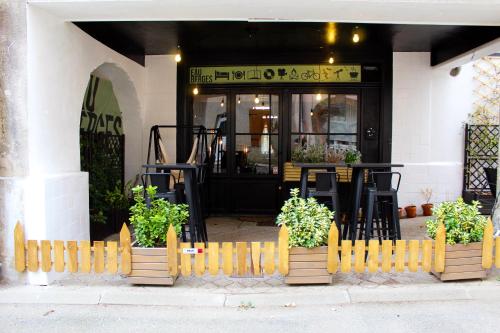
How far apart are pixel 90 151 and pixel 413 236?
4922 mm

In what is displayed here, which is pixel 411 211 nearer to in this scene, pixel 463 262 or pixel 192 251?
pixel 463 262

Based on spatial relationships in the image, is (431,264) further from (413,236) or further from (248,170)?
(248,170)

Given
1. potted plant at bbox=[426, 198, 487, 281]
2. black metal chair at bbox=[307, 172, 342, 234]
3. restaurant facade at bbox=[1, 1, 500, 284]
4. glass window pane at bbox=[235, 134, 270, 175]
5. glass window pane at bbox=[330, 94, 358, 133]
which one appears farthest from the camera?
glass window pane at bbox=[235, 134, 270, 175]

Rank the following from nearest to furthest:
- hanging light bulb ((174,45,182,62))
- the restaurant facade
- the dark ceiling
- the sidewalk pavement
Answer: the sidewalk pavement
the dark ceiling
hanging light bulb ((174,45,182,62))
the restaurant facade

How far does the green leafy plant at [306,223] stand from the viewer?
3977 millimetres

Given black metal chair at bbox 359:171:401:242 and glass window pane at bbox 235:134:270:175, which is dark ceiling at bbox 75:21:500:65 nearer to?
glass window pane at bbox 235:134:270:175

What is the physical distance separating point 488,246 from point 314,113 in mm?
4155

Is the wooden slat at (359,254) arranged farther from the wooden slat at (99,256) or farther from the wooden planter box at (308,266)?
the wooden slat at (99,256)

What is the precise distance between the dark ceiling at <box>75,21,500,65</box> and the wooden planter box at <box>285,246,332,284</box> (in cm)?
326

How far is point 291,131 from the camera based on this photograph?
771 cm

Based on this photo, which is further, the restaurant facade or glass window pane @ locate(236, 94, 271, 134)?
glass window pane @ locate(236, 94, 271, 134)

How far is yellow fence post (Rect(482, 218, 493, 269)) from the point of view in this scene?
4100 mm

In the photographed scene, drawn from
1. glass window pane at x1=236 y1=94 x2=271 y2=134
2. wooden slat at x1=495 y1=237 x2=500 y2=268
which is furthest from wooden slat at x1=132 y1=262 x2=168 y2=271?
glass window pane at x1=236 y1=94 x2=271 y2=134

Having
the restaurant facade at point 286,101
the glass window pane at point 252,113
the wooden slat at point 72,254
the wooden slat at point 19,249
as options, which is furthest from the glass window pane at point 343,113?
the wooden slat at point 19,249
